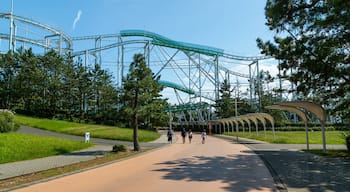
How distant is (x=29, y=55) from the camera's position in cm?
5278

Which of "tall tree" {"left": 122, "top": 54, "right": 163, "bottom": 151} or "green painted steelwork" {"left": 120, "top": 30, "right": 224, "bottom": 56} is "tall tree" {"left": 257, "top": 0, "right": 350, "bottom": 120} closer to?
"tall tree" {"left": 122, "top": 54, "right": 163, "bottom": 151}

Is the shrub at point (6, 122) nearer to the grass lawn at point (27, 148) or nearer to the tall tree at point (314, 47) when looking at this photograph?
the grass lawn at point (27, 148)

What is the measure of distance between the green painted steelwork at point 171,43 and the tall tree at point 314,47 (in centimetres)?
3423

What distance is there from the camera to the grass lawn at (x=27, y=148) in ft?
52.1

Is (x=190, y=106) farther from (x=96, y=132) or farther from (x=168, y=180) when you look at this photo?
(x=168, y=180)

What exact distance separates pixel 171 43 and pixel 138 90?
30203mm

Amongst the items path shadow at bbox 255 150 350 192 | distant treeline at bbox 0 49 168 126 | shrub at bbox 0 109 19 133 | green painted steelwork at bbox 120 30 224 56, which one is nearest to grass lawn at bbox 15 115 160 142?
shrub at bbox 0 109 19 133

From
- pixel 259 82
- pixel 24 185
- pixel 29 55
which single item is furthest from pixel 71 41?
pixel 24 185

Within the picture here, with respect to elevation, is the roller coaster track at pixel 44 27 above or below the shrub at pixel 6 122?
above

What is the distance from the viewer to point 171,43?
50031mm

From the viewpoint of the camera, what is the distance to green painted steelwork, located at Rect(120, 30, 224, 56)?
160 ft

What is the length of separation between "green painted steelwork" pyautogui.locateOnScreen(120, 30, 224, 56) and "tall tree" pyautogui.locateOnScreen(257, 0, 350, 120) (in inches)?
1348

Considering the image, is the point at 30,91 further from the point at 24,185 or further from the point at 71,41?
the point at 24,185

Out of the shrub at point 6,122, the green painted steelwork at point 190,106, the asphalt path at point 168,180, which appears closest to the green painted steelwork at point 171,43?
the green painted steelwork at point 190,106
